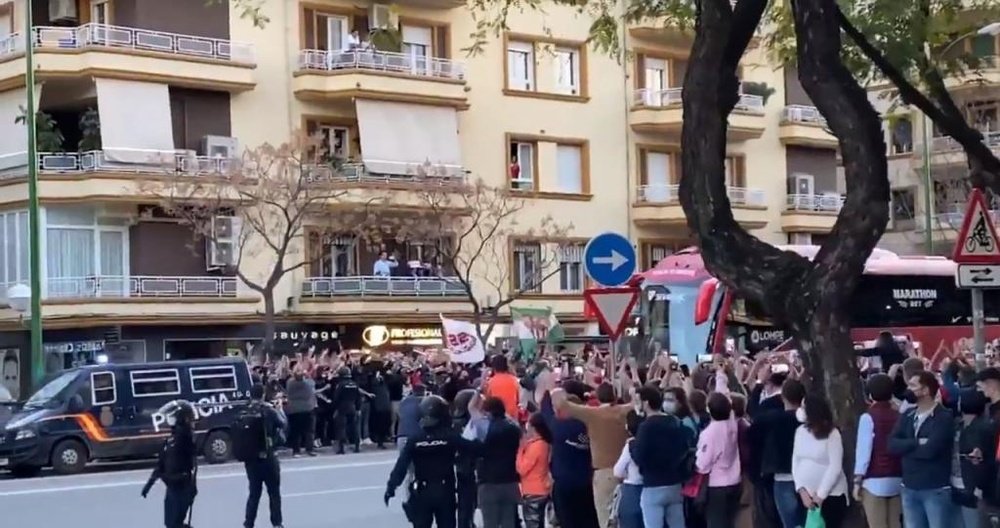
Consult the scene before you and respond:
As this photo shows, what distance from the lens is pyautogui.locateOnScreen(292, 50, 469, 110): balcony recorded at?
3991cm

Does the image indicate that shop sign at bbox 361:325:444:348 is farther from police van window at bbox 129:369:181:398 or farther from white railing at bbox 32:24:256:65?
police van window at bbox 129:369:181:398

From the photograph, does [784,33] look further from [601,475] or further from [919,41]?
[601,475]

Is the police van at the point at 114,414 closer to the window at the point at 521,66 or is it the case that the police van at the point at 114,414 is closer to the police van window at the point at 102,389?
the police van window at the point at 102,389

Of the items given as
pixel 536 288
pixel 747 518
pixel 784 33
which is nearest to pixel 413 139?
pixel 536 288

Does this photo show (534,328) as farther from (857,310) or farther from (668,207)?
(668,207)

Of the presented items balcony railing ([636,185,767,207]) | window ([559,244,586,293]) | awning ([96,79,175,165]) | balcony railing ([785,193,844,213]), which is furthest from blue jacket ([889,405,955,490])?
balcony railing ([785,193,844,213])

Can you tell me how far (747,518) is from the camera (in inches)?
508

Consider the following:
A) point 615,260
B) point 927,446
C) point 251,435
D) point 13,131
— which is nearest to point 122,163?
point 13,131

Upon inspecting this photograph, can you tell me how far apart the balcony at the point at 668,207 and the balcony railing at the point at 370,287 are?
7.27 metres

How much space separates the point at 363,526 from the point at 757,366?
465cm

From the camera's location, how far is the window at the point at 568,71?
149 ft

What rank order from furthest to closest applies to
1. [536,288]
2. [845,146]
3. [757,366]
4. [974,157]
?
[536,288], [757,366], [974,157], [845,146]

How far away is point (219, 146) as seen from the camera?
38.8 m

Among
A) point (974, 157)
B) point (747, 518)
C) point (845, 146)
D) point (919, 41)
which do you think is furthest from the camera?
point (919, 41)
